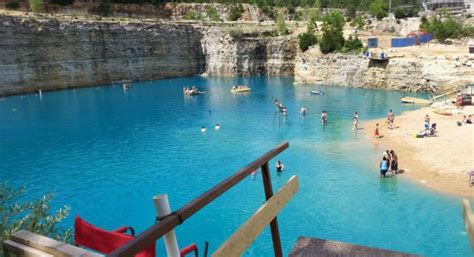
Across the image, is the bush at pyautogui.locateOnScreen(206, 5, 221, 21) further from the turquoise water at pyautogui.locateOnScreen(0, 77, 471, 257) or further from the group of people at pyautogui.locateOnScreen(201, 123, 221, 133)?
the group of people at pyautogui.locateOnScreen(201, 123, 221, 133)

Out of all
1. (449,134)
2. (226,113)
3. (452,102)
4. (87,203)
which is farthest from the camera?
(226,113)

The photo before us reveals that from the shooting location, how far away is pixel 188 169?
1041 inches

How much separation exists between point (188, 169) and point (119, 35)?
5104cm

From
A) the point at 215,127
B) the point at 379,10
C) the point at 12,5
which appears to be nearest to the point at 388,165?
the point at 215,127

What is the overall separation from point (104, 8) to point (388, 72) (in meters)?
62.0

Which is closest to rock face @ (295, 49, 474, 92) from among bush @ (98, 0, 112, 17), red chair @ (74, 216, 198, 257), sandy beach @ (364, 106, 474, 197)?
sandy beach @ (364, 106, 474, 197)

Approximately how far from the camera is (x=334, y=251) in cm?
544

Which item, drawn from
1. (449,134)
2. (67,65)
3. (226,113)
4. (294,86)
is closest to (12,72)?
(67,65)

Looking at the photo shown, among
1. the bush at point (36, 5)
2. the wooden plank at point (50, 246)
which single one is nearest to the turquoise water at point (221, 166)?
the wooden plank at point (50, 246)

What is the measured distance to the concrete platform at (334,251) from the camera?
211 inches

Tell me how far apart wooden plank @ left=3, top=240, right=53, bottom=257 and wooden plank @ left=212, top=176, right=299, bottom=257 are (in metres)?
1.27

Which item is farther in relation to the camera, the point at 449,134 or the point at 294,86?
the point at 294,86

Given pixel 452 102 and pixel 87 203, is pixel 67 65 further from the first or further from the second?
pixel 452 102

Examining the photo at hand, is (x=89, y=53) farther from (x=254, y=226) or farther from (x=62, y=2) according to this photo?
(x=254, y=226)
